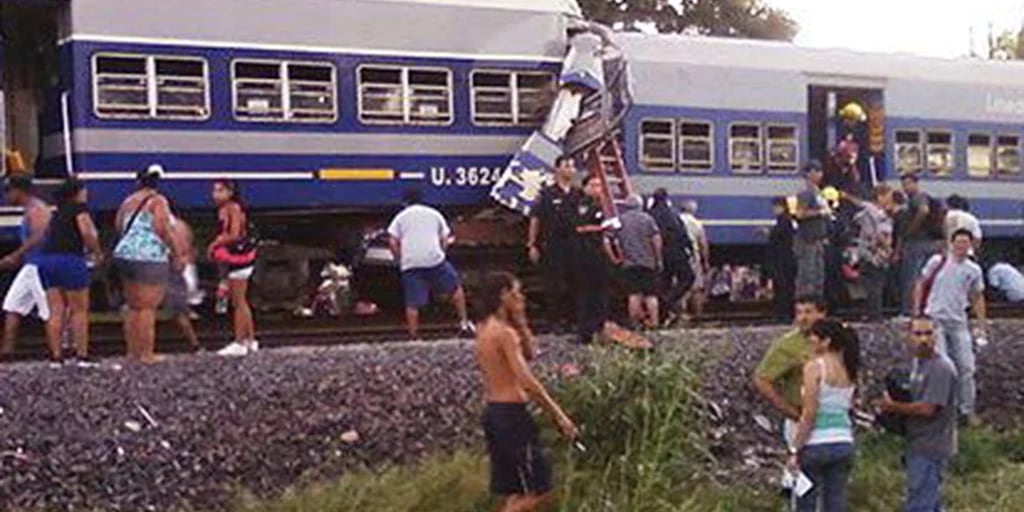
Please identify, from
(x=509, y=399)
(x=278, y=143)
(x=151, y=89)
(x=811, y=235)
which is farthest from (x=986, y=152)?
(x=509, y=399)

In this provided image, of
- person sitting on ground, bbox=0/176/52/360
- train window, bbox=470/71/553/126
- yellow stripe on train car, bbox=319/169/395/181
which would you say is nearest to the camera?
person sitting on ground, bbox=0/176/52/360

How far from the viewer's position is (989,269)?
82.8 feet

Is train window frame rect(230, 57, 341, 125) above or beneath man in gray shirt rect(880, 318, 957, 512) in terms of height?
above

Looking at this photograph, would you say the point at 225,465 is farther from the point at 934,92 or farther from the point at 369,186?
the point at 934,92

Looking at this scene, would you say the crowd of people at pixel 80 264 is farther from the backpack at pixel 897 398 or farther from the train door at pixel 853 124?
the train door at pixel 853 124

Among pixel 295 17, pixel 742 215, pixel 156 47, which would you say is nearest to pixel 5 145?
pixel 156 47

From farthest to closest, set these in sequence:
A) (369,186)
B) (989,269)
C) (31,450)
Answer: (989,269)
(369,186)
(31,450)

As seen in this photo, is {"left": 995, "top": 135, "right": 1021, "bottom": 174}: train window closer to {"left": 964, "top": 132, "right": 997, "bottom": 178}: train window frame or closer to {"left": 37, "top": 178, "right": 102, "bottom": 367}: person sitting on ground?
{"left": 964, "top": 132, "right": 997, "bottom": 178}: train window frame

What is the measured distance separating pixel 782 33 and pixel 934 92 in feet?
64.1

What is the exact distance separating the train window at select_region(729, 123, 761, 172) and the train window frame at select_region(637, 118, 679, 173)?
1055 millimetres

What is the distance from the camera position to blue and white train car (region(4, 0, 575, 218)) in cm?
1773

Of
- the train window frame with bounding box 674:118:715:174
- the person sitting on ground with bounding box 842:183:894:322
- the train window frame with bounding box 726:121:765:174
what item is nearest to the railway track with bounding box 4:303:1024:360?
the person sitting on ground with bounding box 842:183:894:322

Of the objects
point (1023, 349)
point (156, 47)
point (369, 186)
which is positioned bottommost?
point (1023, 349)

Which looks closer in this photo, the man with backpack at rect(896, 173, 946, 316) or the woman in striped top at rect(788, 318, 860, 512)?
the woman in striped top at rect(788, 318, 860, 512)
